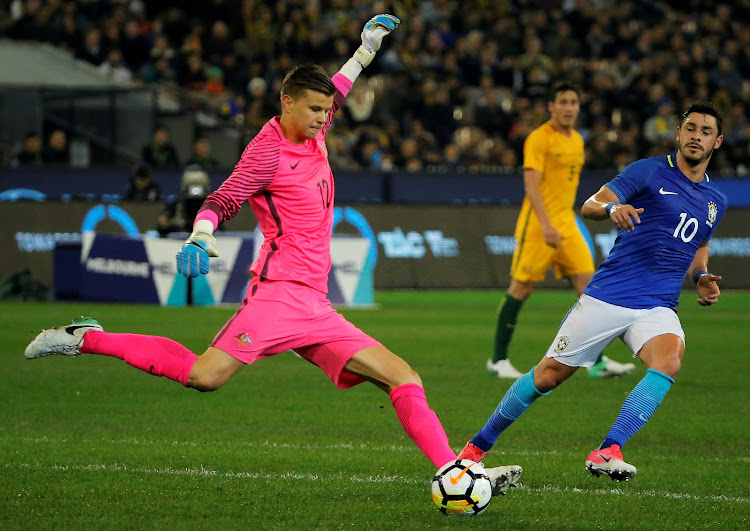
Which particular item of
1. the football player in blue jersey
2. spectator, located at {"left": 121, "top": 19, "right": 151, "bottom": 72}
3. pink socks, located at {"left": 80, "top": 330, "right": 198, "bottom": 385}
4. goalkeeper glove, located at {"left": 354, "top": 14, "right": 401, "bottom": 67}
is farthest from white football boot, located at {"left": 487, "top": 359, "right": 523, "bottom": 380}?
spectator, located at {"left": 121, "top": 19, "right": 151, "bottom": 72}

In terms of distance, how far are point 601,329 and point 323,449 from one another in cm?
190

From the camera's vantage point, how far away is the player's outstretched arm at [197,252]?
18.1 feet

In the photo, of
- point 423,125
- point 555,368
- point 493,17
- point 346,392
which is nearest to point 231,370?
point 555,368

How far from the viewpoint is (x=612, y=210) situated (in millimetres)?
6199

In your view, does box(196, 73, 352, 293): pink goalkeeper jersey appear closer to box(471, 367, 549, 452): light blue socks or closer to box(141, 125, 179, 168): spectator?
box(471, 367, 549, 452): light blue socks

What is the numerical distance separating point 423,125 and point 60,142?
774cm

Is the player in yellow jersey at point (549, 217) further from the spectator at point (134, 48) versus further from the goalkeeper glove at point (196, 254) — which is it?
the spectator at point (134, 48)

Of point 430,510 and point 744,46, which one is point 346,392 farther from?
point 744,46

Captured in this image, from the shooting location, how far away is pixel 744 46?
31062 millimetres

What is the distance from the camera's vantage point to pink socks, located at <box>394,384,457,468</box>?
5.75 metres

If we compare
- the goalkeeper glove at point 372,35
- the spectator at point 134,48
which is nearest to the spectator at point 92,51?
the spectator at point 134,48

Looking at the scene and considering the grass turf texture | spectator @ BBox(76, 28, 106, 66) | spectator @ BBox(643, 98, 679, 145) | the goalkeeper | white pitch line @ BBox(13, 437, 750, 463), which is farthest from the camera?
Result: spectator @ BBox(643, 98, 679, 145)

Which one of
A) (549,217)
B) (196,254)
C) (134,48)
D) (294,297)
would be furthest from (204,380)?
(134,48)

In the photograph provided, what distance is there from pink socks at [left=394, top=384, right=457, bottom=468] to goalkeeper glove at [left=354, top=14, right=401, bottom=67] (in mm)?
2212
